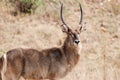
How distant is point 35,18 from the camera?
14508 mm

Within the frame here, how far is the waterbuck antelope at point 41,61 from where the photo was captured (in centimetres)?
895

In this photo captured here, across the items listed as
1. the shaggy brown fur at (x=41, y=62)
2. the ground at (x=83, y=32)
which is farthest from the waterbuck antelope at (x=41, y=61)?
the ground at (x=83, y=32)

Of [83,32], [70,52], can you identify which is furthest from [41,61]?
[83,32]

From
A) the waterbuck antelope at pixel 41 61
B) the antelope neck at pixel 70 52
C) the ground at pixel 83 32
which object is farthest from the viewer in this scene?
the ground at pixel 83 32

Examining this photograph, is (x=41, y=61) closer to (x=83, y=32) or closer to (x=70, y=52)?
(x=70, y=52)

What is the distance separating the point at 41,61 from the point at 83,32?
476cm

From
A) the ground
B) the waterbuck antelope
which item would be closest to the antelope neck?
the waterbuck antelope

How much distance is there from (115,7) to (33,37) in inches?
118

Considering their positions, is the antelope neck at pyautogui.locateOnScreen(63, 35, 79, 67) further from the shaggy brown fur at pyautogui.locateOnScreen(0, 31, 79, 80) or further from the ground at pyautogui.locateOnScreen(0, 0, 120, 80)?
the ground at pyautogui.locateOnScreen(0, 0, 120, 80)

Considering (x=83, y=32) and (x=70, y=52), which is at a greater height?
(x=70, y=52)

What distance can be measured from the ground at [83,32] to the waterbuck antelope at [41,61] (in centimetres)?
161

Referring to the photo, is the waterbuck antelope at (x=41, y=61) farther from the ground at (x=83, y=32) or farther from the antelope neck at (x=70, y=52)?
the ground at (x=83, y=32)

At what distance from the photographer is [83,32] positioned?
551 inches

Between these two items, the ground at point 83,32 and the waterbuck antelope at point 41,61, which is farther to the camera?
the ground at point 83,32
